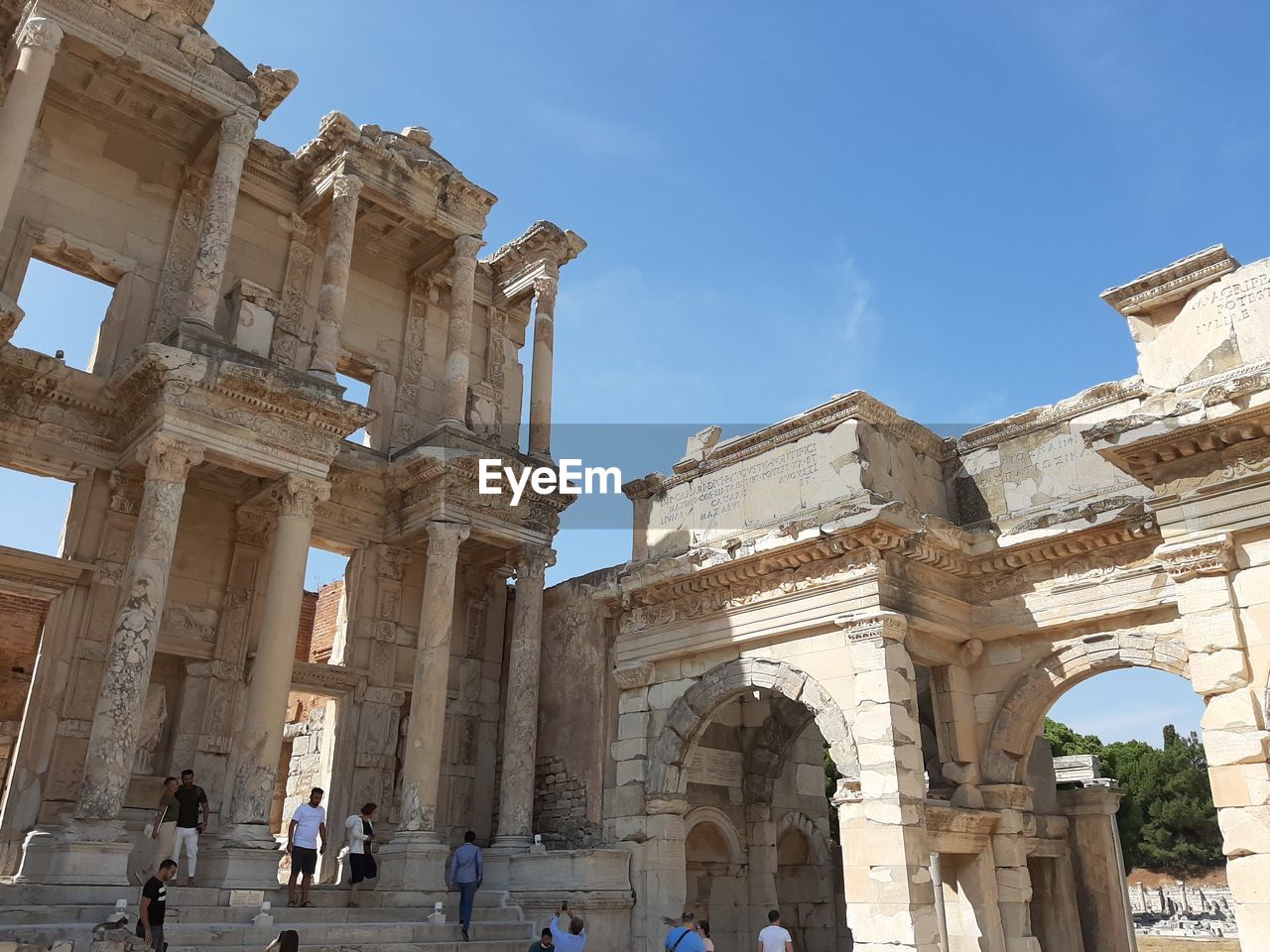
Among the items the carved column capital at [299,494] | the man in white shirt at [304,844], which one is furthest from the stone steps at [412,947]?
the carved column capital at [299,494]

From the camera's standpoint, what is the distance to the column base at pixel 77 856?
9961 millimetres

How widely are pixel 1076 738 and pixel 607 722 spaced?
32563 millimetres

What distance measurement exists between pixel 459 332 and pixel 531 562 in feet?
12.9

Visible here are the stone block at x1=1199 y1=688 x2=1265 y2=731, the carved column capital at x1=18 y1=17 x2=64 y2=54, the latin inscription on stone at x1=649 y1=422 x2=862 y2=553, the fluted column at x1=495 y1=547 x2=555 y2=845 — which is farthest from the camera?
the fluted column at x1=495 y1=547 x2=555 y2=845

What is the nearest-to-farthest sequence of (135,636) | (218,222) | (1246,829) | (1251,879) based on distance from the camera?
(1251,879), (1246,829), (135,636), (218,222)

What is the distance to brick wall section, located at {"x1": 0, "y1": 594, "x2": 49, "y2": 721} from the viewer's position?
725 inches

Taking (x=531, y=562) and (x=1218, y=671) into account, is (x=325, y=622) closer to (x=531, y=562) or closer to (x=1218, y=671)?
(x=531, y=562)

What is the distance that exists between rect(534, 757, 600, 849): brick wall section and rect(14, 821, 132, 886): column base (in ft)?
20.4

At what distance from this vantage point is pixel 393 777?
14695mm

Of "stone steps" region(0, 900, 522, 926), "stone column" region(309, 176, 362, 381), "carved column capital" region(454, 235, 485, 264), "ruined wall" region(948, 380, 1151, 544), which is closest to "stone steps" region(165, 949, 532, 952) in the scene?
"stone steps" region(0, 900, 522, 926)

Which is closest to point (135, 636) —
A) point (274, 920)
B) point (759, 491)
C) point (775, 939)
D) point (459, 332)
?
point (274, 920)

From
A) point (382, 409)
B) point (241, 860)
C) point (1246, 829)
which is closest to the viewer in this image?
point (1246, 829)

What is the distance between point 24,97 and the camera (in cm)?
1209

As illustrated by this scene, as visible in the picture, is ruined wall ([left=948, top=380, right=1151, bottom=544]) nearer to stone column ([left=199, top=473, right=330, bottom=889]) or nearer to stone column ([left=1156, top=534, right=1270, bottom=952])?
stone column ([left=1156, top=534, right=1270, bottom=952])
